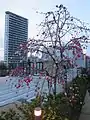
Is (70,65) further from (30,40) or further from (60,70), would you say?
(30,40)

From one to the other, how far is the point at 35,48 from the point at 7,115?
814 mm

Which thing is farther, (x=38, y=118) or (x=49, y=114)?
(x=49, y=114)

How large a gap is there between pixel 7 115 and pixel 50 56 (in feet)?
3.09

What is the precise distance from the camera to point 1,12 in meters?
4.43

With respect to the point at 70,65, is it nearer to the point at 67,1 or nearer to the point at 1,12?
the point at 67,1


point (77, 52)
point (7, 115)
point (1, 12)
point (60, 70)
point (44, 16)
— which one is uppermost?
point (1, 12)

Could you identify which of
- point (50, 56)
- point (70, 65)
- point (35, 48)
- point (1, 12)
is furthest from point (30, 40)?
point (1, 12)

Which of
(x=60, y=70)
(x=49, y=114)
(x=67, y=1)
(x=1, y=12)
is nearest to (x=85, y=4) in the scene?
(x=67, y=1)

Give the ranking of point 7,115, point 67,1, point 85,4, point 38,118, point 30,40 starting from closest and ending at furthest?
point 38,118 → point 7,115 → point 30,40 → point 67,1 → point 85,4

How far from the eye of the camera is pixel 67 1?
12.4 ft

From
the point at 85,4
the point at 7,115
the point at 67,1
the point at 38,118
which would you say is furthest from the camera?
the point at 85,4

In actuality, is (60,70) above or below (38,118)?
above

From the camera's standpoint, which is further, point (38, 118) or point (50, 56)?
point (50, 56)

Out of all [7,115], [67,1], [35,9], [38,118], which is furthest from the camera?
[67,1]
